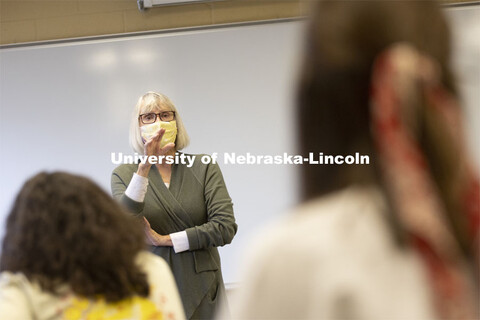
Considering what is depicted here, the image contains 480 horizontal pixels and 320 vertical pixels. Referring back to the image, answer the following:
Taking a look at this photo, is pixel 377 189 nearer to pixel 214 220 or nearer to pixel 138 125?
pixel 214 220

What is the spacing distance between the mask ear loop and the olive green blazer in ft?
5.73

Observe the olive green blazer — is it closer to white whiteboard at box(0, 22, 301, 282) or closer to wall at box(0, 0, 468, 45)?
white whiteboard at box(0, 22, 301, 282)

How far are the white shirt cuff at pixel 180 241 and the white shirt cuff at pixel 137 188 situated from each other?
17 centimetres

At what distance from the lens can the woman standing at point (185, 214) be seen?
2355 millimetres

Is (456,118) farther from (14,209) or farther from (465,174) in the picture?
(14,209)

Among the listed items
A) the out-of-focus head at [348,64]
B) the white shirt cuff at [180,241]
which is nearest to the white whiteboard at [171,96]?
the white shirt cuff at [180,241]

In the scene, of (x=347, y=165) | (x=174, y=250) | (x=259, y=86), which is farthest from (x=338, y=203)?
(x=259, y=86)

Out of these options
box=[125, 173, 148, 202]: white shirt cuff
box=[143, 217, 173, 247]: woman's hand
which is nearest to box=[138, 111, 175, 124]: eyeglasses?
box=[125, 173, 148, 202]: white shirt cuff

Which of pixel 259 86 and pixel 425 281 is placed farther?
pixel 259 86

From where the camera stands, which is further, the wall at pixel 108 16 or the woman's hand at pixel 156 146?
the wall at pixel 108 16

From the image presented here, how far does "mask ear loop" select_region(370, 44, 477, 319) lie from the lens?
62cm

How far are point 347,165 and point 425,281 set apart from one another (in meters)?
0.13

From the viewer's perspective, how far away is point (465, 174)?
64 centimetres

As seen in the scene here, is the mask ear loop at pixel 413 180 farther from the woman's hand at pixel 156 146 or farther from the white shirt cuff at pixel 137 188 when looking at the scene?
the woman's hand at pixel 156 146
